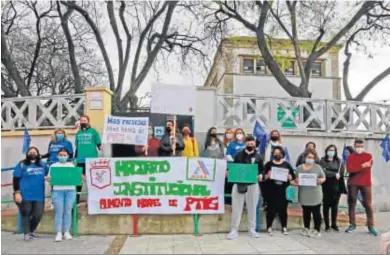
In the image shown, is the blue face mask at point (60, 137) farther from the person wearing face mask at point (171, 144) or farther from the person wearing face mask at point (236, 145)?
the person wearing face mask at point (236, 145)

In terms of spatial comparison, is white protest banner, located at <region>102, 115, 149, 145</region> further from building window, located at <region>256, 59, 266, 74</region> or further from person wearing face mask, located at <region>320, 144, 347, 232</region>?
building window, located at <region>256, 59, 266, 74</region>

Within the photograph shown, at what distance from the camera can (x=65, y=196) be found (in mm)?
9133

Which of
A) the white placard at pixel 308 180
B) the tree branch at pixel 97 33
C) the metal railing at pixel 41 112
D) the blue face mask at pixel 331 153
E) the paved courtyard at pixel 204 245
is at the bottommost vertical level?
the paved courtyard at pixel 204 245

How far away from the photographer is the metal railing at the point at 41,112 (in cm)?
1356

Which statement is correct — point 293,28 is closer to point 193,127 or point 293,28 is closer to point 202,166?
point 193,127

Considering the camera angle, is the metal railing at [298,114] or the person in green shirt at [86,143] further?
the metal railing at [298,114]

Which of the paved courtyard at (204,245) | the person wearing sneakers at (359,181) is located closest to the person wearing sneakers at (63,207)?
the paved courtyard at (204,245)

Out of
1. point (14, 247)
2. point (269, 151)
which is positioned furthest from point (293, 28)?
point (14, 247)

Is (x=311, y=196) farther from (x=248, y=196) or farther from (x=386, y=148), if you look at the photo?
(x=386, y=148)

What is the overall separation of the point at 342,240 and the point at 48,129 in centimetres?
830

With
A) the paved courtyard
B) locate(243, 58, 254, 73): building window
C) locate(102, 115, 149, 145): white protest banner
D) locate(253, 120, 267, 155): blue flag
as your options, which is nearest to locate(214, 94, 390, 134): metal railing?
locate(253, 120, 267, 155): blue flag

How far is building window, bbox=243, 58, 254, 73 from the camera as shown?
40.0 metres

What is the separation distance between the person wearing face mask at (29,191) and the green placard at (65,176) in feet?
0.71

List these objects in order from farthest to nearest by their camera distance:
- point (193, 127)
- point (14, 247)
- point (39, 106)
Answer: point (39, 106)
point (193, 127)
point (14, 247)
